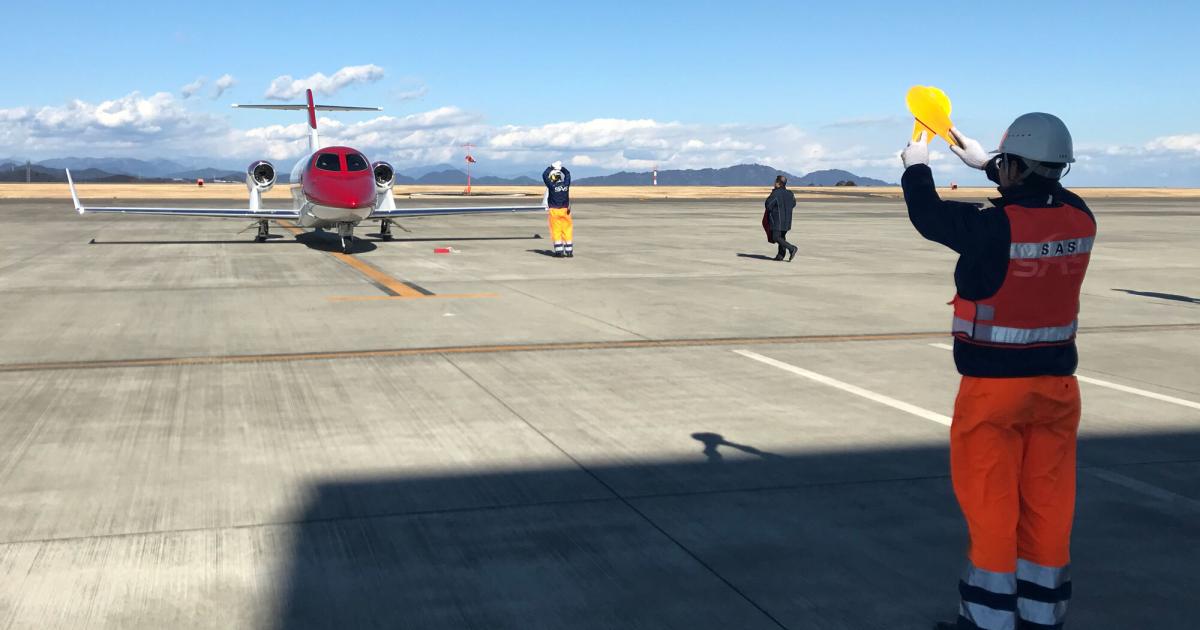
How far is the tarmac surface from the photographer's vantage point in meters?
4.39

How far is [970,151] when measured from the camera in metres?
4.05

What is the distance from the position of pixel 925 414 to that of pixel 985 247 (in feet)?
13.7

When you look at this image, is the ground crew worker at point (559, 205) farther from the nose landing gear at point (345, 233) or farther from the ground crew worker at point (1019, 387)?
the ground crew worker at point (1019, 387)

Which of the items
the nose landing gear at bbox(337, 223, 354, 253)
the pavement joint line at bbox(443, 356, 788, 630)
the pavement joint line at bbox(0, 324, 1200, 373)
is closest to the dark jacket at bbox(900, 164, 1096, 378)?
the pavement joint line at bbox(443, 356, 788, 630)

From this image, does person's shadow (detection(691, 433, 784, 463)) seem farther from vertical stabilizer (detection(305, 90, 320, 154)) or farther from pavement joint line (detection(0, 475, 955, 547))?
vertical stabilizer (detection(305, 90, 320, 154))

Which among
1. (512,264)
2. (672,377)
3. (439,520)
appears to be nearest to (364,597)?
(439,520)

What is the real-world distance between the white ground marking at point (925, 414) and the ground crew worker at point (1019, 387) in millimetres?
2327

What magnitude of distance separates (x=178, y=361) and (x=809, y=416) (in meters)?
5.85

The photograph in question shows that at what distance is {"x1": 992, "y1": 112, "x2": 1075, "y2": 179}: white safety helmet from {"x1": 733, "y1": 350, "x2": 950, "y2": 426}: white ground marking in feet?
12.5

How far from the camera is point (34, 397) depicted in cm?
812

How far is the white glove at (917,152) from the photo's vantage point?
3998mm

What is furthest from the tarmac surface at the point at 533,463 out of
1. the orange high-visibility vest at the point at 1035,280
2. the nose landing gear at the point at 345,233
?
the nose landing gear at the point at 345,233

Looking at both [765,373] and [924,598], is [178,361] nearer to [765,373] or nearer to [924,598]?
[765,373]

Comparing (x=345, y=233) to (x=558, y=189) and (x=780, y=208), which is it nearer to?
(x=558, y=189)
